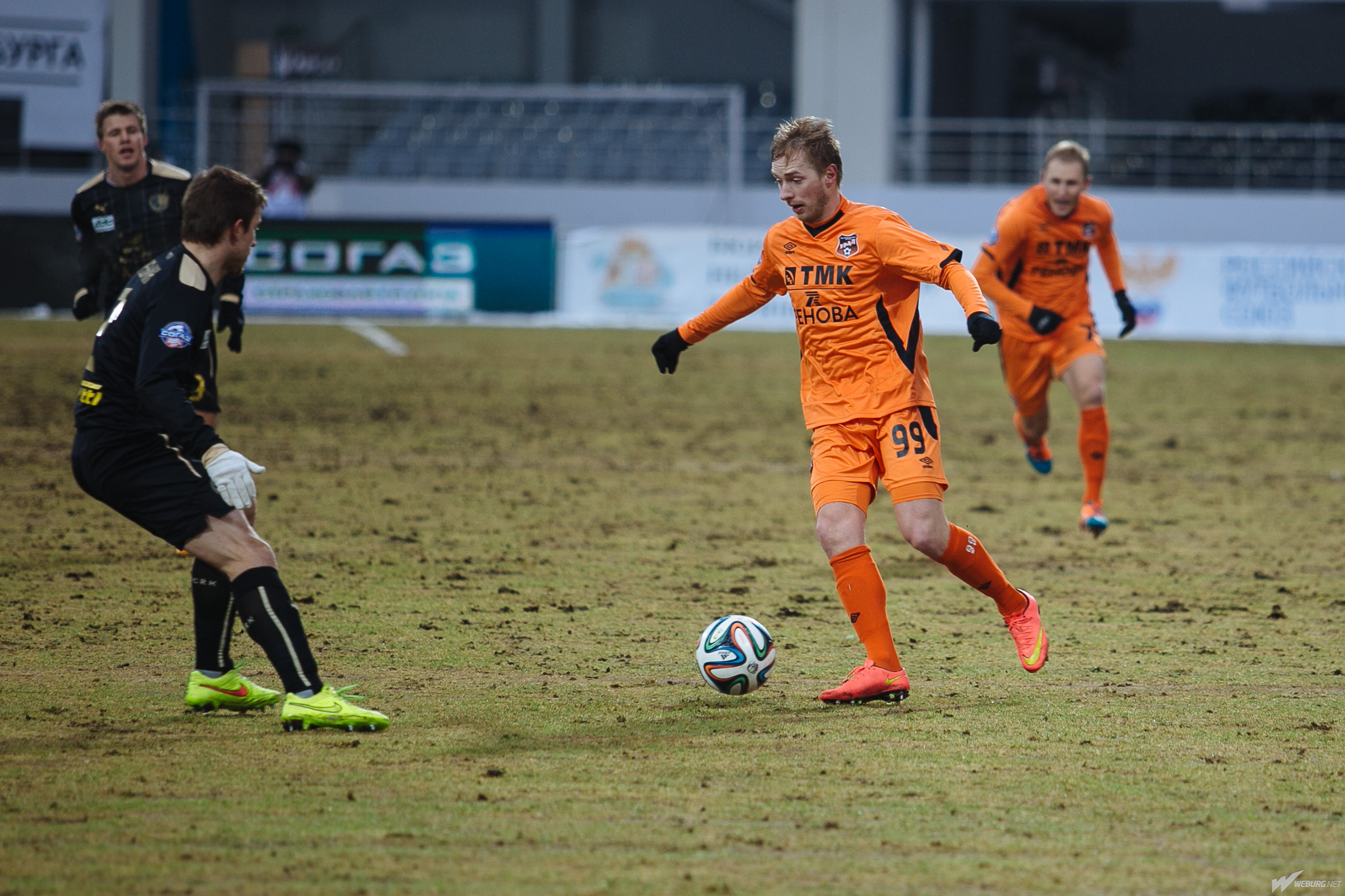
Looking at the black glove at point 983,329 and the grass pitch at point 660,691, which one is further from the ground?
the black glove at point 983,329

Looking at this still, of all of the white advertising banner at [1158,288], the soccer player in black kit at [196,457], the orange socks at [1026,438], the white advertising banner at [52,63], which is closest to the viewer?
the soccer player in black kit at [196,457]

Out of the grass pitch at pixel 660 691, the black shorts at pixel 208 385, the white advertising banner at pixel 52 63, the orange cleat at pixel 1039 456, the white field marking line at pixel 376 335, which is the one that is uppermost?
the white advertising banner at pixel 52 63

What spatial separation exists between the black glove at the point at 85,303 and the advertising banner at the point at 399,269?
49.0 feet

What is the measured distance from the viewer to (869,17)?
27984mm

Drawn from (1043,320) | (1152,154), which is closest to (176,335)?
(1043,320)

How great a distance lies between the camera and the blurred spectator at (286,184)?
22297 mm

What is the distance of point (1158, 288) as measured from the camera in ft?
75.2

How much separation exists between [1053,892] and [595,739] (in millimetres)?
1742

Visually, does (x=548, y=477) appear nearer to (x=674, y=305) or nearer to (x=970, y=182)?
(x=674, y=305)

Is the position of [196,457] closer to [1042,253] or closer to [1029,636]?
[1029,636]

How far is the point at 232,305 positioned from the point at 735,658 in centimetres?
359

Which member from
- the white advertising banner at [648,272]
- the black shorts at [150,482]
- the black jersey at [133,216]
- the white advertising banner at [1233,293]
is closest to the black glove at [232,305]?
the black jersey at [133,216]

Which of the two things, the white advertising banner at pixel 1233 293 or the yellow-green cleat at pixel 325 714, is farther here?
the white advertising banner at pixel 1233 293

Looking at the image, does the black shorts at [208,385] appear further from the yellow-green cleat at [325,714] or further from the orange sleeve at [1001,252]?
the orange sleeve at [1001,252]
